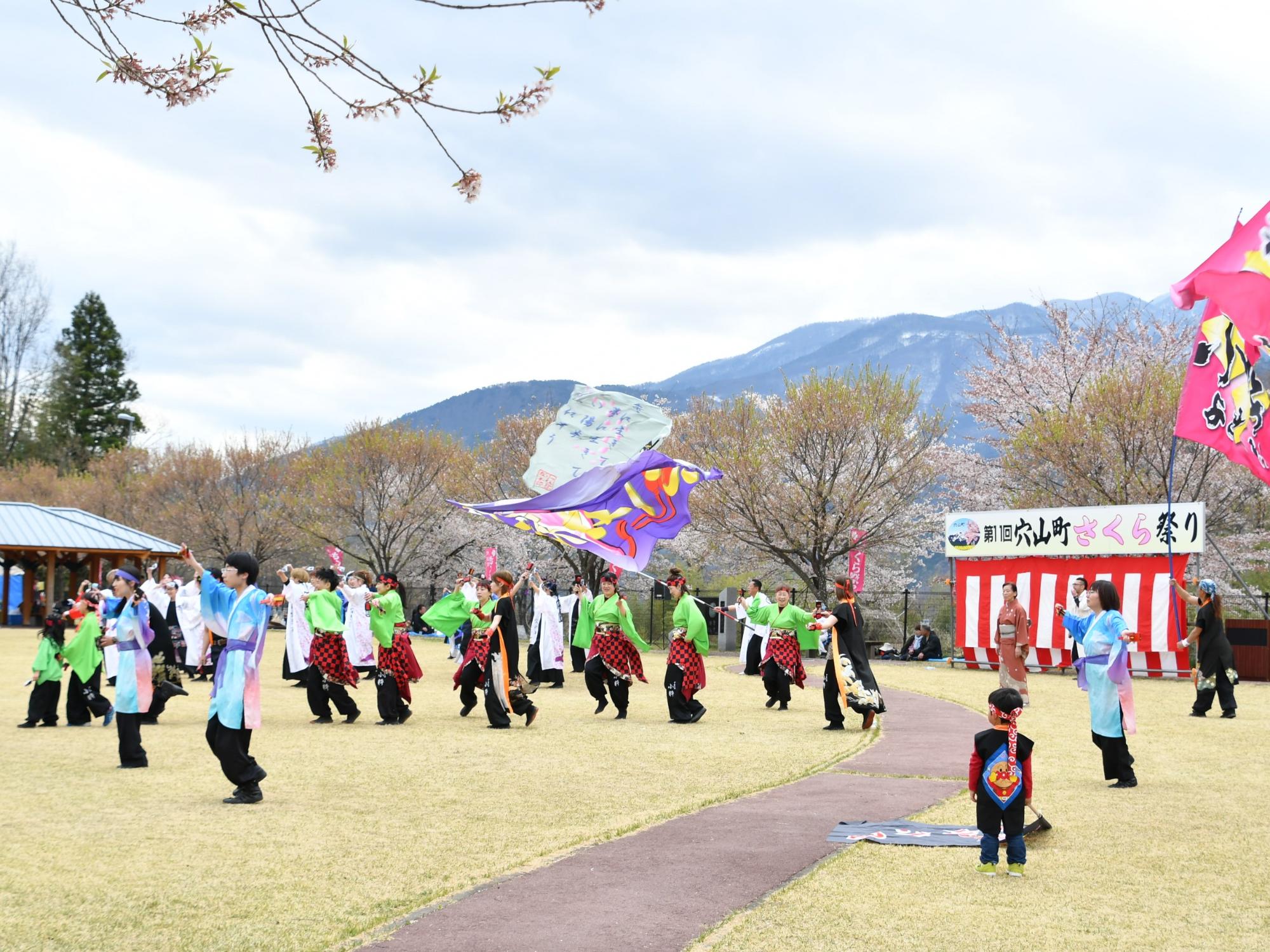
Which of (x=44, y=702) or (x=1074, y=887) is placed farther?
(x=44, y=702)

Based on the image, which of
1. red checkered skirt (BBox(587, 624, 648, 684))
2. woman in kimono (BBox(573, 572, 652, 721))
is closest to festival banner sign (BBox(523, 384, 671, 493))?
woman in kimono (BBox(573, 572, 652, 721))

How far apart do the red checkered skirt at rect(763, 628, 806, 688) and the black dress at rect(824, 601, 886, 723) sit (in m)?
2.55

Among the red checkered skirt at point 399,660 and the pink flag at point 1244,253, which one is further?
the red checkered skirt at point 399,660

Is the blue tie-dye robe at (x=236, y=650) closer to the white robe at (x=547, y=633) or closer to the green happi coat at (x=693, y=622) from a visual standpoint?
the green happi coat at (x=693, y=622)

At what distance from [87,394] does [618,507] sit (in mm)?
53482

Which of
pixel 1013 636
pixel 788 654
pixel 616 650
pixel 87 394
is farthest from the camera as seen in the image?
pixel 87 394

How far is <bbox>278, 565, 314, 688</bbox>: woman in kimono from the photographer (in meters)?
17.0

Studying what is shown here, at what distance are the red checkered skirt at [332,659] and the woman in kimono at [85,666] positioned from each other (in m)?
2.25

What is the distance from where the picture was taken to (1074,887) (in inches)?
238

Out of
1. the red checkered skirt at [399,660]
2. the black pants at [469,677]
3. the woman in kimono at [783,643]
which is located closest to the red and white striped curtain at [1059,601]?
the woman in kimono at [783,643]

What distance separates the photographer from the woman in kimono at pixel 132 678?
991 centimetres

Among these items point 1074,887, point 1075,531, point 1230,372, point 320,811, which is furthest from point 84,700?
point 1075,531

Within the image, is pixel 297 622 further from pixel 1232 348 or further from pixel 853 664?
pixel 1232 348

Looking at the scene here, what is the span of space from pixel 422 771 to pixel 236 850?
323cm
